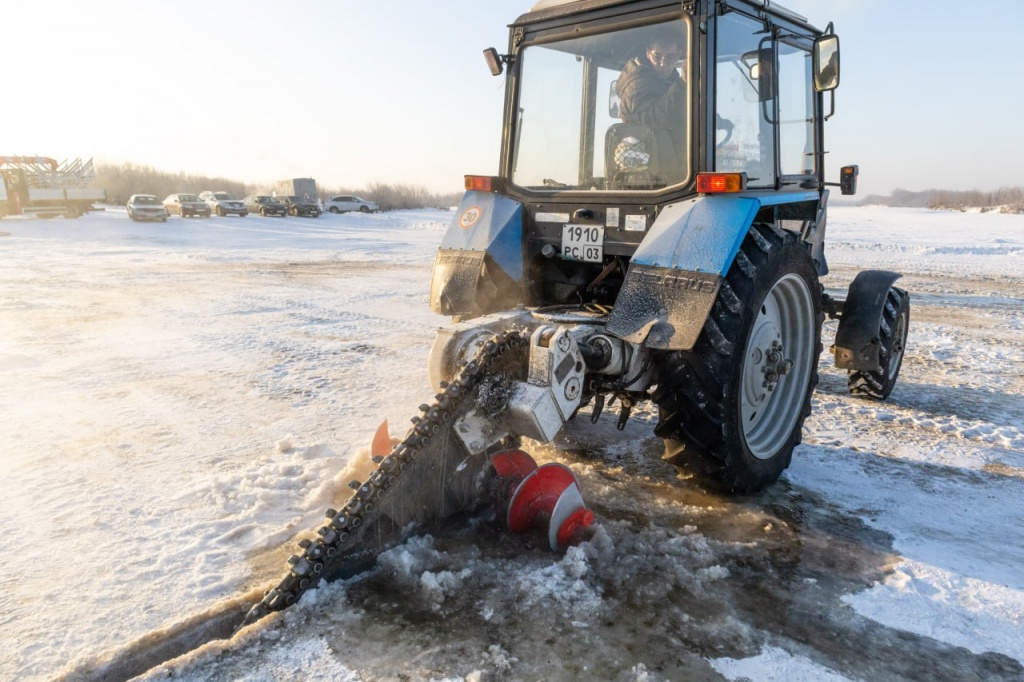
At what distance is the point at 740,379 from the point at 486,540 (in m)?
1.61

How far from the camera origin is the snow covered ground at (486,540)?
2643 mm

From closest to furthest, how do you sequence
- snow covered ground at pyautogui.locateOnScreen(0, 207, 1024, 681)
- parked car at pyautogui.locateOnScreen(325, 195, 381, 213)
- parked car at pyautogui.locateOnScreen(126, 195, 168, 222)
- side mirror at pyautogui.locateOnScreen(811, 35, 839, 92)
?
snow covered ground at pyautogui.locateOnScreen(0, 207, 1024, 681) < side mirror at pyautogui.locateOnScreen(811, 35, 839, 92) < parked car at pyautogui.locateOnScreen(126, 195, 168, 222) < parked car at pyautogui.locateOnScreen(325, 195, 381, 213)

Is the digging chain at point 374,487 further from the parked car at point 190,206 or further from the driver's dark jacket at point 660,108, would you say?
the parked car at point 190,206

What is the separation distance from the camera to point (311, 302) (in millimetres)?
10992

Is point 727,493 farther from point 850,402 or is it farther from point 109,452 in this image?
point 109,452

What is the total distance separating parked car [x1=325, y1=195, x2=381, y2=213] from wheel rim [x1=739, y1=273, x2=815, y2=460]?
45441 mm

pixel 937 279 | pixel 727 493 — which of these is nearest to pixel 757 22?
pixel 727 493

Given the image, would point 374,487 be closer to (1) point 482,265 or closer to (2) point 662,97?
(1) point 482,265

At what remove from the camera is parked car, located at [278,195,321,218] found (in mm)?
41219

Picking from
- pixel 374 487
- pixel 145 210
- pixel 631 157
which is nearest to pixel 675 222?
pixel 631 157

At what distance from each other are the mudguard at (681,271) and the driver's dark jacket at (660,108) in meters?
0.40

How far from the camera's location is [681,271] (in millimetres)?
3621

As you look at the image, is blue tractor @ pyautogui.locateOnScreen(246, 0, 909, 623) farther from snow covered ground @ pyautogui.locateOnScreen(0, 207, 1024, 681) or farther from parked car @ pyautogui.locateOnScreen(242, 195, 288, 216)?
parked car @ pyautogui.locateOnScreen(242, 195, 288, 216)

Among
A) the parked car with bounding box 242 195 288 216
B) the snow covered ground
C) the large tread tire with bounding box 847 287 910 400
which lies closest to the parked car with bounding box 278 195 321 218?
the parked car with bounding box 242 195 288 216
